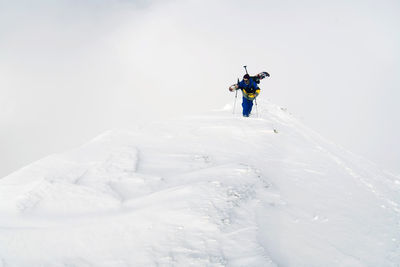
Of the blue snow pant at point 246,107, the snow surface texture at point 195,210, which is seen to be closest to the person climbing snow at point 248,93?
the blue snow pant at point 246,107

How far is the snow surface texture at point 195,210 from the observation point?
4.08 m

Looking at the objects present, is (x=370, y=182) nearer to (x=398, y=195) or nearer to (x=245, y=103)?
(x=398, y=195)

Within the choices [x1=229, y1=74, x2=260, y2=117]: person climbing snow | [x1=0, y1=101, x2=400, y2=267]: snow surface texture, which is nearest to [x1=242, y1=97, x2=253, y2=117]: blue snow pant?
[x1=229, y1=74, x2=260, y2=117]: person climbing snow

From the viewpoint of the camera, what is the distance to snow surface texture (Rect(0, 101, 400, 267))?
4082mm

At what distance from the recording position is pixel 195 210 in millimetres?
4844

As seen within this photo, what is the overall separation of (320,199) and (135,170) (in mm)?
4121

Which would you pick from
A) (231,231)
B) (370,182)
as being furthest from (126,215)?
(370,182)

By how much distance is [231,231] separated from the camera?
4449 mm

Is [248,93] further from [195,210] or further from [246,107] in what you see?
[195,210]

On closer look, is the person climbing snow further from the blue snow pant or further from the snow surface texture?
the snow surface texture

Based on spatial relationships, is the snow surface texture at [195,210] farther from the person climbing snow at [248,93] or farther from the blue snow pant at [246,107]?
the person climbing snow at [248,93]

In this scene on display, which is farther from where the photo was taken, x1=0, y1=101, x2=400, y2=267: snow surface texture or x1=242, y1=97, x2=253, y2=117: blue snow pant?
x1=242, y1=97, x2=253, y2=117: blue snow pant

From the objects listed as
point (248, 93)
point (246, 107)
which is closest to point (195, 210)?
point (246, 107)

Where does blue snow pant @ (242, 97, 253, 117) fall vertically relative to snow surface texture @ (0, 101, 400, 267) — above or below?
above
